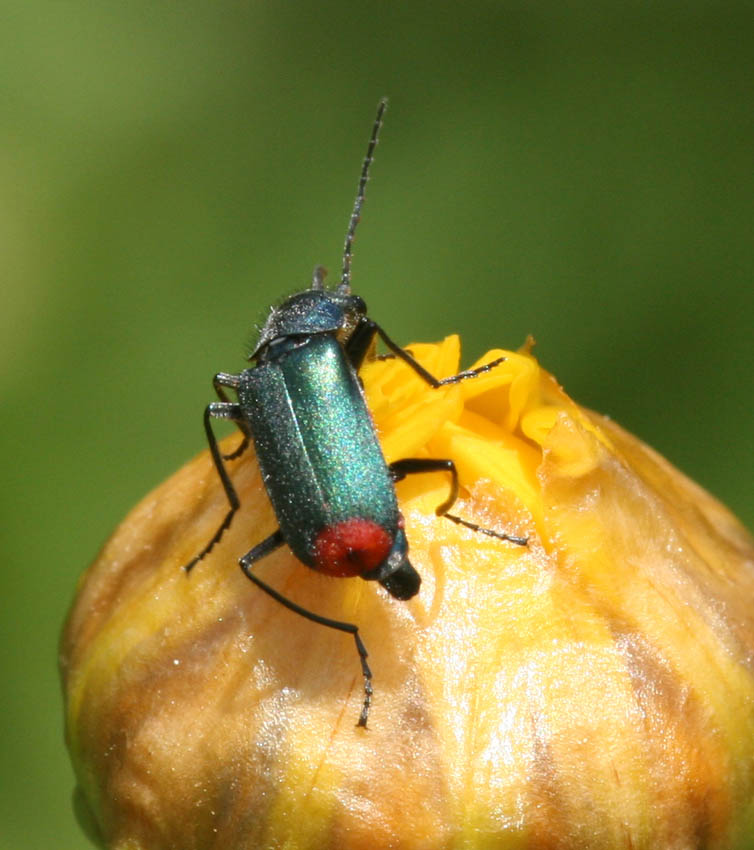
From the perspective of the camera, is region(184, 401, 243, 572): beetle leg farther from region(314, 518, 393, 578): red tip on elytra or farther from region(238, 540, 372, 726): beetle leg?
region(314, 518, 393, 578): red tip on elytra

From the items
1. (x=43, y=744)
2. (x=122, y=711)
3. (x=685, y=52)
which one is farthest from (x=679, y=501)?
(x=685, y=52)

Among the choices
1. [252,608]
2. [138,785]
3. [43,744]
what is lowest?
[43,744]

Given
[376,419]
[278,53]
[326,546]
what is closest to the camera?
[326,546]

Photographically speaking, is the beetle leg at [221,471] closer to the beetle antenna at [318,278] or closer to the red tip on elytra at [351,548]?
the red tip on elytra at [351,548]

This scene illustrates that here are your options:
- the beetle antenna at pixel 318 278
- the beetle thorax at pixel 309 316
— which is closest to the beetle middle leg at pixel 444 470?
the beetle thorax at pixel 309 316

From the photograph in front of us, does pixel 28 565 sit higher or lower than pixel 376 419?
lower

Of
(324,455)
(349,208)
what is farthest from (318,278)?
(349,208)

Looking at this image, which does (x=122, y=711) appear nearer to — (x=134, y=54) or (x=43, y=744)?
(x=43, y=744)
